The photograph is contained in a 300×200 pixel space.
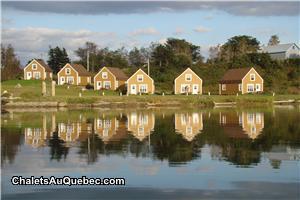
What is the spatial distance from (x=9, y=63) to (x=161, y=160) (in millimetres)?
97028

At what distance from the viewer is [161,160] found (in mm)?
20250

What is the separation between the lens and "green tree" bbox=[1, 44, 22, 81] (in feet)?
356

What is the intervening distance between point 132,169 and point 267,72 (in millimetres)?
85607

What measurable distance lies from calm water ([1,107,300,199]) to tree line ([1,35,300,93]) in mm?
59956

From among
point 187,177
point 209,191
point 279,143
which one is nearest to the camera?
point 209,191

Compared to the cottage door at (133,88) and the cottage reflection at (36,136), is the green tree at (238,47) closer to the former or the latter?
the cottage door at (133,88)

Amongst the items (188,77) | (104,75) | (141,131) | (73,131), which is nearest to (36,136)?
(73,131)

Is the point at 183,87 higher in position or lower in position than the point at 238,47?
lower

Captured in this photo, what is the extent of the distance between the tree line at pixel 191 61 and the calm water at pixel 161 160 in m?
→ 60.0

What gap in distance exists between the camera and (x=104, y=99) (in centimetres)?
6500

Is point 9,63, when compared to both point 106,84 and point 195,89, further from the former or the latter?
point 195,89

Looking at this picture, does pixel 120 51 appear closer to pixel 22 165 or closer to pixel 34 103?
pixel 34 103

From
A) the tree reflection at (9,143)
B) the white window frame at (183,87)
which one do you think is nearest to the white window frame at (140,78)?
the white window frame at (183,87)

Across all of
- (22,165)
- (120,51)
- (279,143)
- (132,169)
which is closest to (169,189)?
(132,169)
